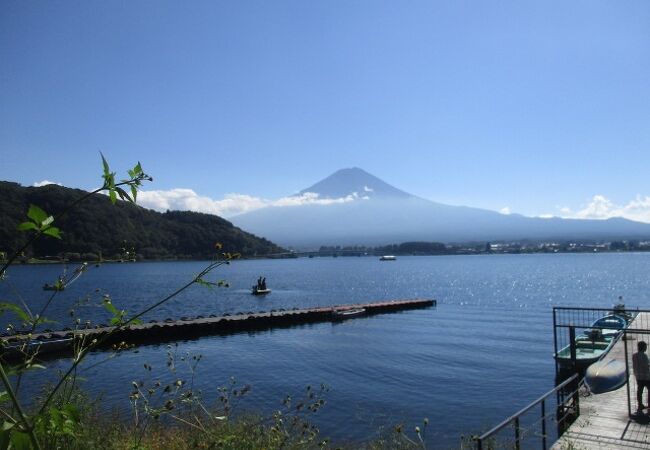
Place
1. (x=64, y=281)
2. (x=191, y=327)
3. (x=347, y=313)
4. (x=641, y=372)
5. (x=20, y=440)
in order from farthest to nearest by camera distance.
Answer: (x=347, y=313) → (x=191, y=327) → (x=641, y=372) → (x=64, y=281) → (x=20, y=440)

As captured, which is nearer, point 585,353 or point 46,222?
point 46,222

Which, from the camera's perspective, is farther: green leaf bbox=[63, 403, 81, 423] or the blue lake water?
the blue lake water

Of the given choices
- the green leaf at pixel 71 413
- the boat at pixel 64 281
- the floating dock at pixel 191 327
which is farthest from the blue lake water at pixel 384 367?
the green leaf at pixel 71 413

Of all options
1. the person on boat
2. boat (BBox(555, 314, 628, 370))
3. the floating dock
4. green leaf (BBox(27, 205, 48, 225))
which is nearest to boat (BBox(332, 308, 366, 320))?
the floating dock

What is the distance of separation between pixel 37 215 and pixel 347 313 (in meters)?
38.0

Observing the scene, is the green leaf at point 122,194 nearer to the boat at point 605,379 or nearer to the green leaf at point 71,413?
A: the green leaf at point 71,413

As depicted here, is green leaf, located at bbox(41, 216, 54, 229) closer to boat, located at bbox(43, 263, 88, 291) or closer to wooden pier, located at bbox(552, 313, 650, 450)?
boat, located at bbox(43, 263, 88, 291)

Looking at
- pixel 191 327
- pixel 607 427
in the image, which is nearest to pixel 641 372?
pixel 607 427

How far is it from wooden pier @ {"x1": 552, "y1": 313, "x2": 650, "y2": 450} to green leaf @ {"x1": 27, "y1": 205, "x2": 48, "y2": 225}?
25.3 feet

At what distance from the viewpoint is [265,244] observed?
568ft

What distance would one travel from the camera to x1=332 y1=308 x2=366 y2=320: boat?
38.2 meters

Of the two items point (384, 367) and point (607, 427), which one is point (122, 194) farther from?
point (384, 367)

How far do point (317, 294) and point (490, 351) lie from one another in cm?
3976

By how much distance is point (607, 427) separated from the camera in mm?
9156
